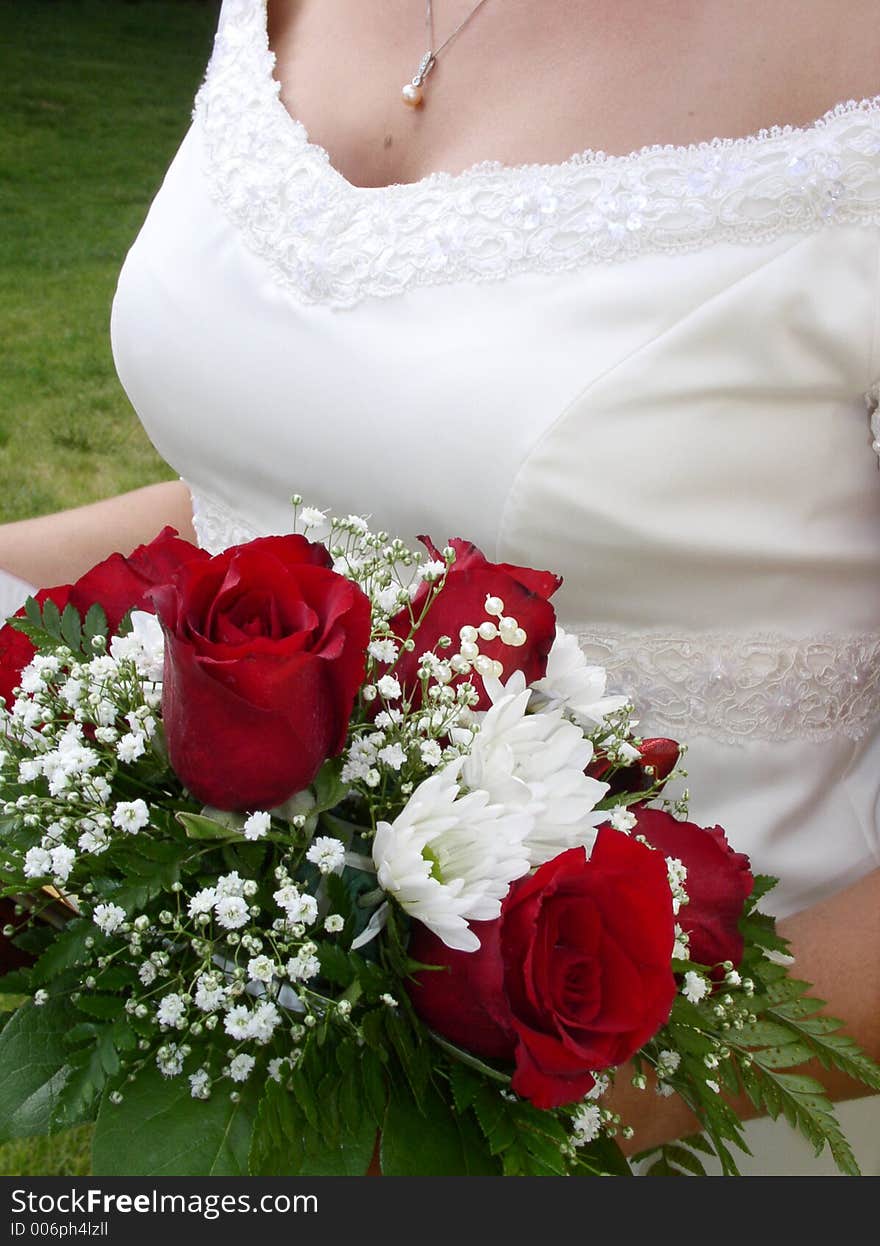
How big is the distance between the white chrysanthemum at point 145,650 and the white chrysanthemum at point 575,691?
0.99 feet

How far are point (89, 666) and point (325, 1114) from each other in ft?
1.18

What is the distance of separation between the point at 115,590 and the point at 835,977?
0.80 m

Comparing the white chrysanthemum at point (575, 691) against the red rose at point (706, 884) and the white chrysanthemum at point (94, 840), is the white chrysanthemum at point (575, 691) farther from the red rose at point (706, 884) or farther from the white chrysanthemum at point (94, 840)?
the white chrysanthemum at point (94, 840)

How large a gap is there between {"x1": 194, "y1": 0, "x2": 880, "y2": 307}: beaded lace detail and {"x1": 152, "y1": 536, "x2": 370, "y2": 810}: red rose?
577 mm

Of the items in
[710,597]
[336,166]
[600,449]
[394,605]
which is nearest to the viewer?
[394,605]

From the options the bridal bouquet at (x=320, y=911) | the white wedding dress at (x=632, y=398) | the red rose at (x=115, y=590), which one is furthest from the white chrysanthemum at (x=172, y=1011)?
the white wedding dress at (x=632, y=398)

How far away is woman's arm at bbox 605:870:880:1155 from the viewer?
1.23 metres

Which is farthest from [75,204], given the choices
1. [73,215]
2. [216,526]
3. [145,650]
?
[145,650]

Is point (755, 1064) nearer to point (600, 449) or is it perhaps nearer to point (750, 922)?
point (750, 922)

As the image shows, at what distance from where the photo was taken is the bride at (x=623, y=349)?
1.29 m

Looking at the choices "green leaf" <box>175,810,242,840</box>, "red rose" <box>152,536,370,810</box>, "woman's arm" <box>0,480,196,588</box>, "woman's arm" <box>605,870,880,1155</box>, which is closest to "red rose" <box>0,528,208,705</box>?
"red rose" <box>152,536,370,810</box>

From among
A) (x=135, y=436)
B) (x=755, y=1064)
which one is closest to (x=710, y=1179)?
(x=755, y=1064)

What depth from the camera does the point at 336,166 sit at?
5.14 ft

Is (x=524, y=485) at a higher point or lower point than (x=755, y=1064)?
higher
